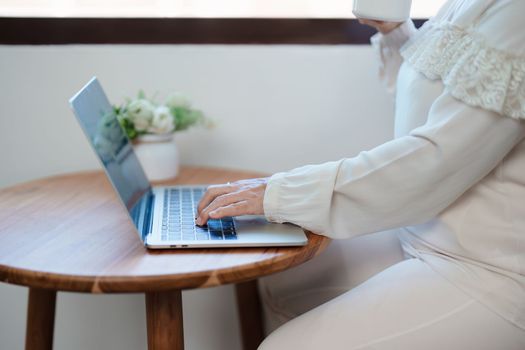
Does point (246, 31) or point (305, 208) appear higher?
point (246, 31)

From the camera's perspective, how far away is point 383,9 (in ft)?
3.92

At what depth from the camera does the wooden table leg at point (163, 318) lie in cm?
96

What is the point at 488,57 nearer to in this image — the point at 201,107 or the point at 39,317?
the point at 201,107

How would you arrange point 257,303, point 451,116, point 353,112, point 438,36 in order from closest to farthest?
point 451,116 → point 438,36 → point 257,303 → point 353,112

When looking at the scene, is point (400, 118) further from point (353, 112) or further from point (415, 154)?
point (353, 112)

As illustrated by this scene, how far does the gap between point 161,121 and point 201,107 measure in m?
0.25

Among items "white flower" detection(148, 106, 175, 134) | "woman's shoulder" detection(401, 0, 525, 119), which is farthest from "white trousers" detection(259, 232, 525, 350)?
"white flower" detection(148, 106, 175, 134)

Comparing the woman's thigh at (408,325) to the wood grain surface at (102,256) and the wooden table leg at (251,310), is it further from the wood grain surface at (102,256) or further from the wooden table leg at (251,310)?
the wooden table leg at (251,310)

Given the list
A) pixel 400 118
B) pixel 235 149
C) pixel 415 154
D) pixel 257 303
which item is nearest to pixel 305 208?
pixel 415 154

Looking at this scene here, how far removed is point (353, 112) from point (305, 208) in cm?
69

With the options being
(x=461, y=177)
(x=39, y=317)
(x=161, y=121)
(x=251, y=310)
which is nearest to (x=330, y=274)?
(x=251, y=310)

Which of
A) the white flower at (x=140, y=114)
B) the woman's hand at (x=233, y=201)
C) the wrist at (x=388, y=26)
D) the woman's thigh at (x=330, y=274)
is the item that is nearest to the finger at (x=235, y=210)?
the woman's hand at (x=233, y=201)

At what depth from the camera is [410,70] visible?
1187mm

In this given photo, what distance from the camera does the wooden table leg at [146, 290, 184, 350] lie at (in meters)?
0.96
